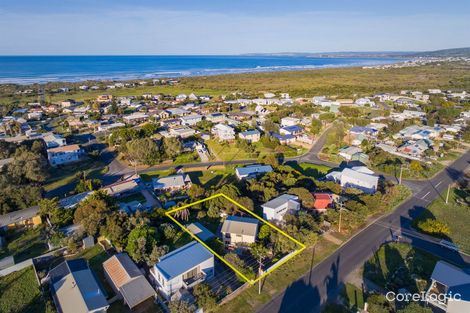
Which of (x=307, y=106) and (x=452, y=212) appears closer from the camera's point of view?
(x=452, y=212)

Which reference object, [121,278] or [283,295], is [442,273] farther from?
[121,278]

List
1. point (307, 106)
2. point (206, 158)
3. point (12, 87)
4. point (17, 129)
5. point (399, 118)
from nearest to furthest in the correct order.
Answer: point (206, 158)
point (17, 129)
point (399, 118)
point (307, 106)
point (12, 87)

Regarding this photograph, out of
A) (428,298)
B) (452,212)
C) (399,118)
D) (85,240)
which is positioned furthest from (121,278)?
(399,118)

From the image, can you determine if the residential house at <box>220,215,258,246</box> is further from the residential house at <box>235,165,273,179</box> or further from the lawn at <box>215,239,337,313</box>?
the residential house at <box>235,165,273,179</box>

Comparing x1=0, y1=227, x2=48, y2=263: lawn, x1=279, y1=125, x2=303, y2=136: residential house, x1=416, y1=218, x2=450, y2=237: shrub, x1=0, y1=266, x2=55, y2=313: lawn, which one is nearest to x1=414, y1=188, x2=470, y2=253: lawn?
x1=416, y1=218, x2=450, y2=237: shrub

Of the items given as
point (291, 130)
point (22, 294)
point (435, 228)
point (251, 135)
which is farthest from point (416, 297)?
point (291, 130)

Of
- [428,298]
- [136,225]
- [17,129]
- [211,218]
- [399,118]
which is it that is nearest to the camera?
[428,298]
